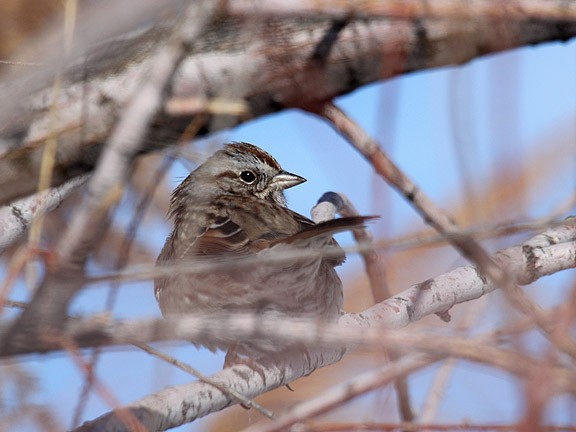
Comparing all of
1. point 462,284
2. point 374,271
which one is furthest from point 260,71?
point 374,271

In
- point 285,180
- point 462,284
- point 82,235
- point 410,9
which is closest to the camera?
point 82,235

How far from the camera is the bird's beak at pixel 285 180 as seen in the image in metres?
4.89

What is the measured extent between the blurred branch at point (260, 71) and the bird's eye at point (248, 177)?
240 cm

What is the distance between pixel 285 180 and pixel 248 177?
22 cm

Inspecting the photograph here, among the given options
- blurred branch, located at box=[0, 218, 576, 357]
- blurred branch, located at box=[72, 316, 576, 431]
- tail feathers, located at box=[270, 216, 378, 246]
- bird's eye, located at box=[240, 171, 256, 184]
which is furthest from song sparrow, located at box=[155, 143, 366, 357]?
blurred branch, located at box=[72, 316, 576, 431]

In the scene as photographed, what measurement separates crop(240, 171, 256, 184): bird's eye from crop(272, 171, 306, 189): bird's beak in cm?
12

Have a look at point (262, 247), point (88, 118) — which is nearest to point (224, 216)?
point (262, 247)

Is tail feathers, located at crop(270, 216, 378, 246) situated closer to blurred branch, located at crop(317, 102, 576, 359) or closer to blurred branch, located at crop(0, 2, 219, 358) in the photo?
blurred branch, located at crop(317, 102, 576, 359)

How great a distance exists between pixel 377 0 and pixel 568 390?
110 centimetres

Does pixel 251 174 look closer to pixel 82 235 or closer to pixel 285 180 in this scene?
pixel 285 180

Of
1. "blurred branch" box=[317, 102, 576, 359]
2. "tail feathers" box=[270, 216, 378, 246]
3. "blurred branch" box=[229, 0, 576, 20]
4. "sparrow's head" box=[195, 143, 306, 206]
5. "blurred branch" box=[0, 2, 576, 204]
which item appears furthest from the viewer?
"sparrow's head" box=[195, 143, 306, 206]

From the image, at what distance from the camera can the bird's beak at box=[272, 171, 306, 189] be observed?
4895 mm

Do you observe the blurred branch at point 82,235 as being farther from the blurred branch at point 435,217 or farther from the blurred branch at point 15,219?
the blurred branch at point 15,219

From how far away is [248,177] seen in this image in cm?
492
